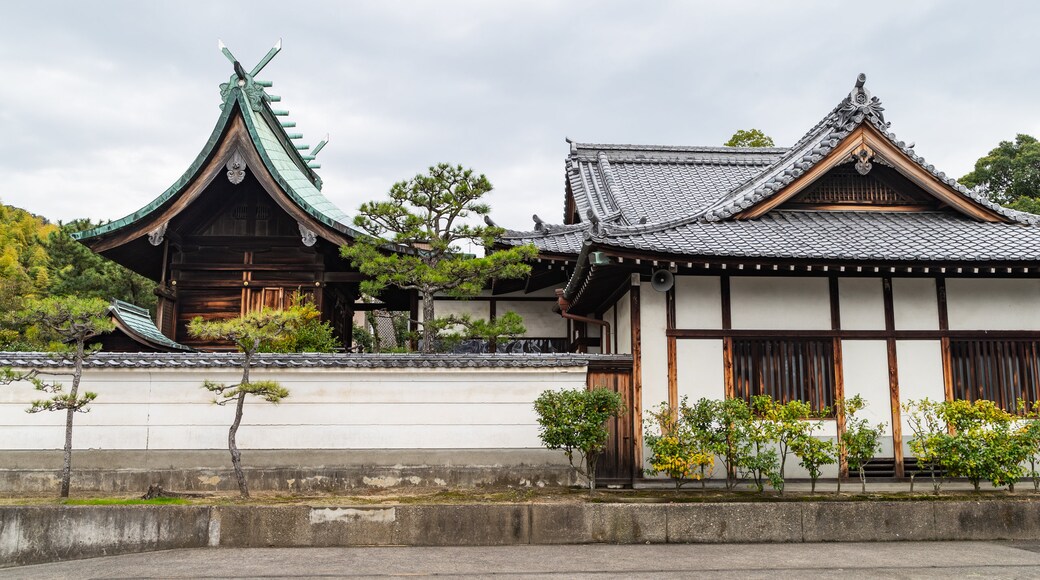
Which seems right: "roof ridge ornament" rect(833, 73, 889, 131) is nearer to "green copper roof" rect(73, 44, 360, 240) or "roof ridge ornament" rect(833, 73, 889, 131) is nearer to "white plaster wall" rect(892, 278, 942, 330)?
"white plaster wall" rect(892, 278, 942, 330)

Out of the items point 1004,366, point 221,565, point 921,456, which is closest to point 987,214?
point 1004,366

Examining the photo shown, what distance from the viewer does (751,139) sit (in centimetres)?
3147

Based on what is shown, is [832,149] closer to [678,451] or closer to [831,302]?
[831,302]

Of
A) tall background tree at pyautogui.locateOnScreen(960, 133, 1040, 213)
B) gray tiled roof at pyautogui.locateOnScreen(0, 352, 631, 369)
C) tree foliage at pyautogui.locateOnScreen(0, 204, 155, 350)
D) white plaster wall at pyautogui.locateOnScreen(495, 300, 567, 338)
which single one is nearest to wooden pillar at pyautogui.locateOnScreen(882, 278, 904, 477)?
gray tiled roof at pyautogui.locateOnScreen(0, 352, 631, 369)

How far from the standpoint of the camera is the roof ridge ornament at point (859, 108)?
11.8 m

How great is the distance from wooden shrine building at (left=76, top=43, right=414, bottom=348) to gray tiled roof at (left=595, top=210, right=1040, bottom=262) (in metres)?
6.56

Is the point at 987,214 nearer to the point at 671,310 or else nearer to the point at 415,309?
the point at 671,310

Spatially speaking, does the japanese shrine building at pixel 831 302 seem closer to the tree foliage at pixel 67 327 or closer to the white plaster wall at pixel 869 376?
the white plaster wall at pixel 869 376

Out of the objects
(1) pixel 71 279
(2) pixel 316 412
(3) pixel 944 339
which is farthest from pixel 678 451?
(1) pixel 71 279

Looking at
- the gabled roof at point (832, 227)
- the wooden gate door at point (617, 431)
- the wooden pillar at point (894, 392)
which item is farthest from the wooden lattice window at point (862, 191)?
the wooden gate door at point (617, 431)

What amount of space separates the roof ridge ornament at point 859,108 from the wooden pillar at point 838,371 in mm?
2740

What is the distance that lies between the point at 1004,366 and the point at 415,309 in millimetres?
10379

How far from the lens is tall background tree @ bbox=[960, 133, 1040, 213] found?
1505 inches

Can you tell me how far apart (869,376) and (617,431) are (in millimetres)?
3809
